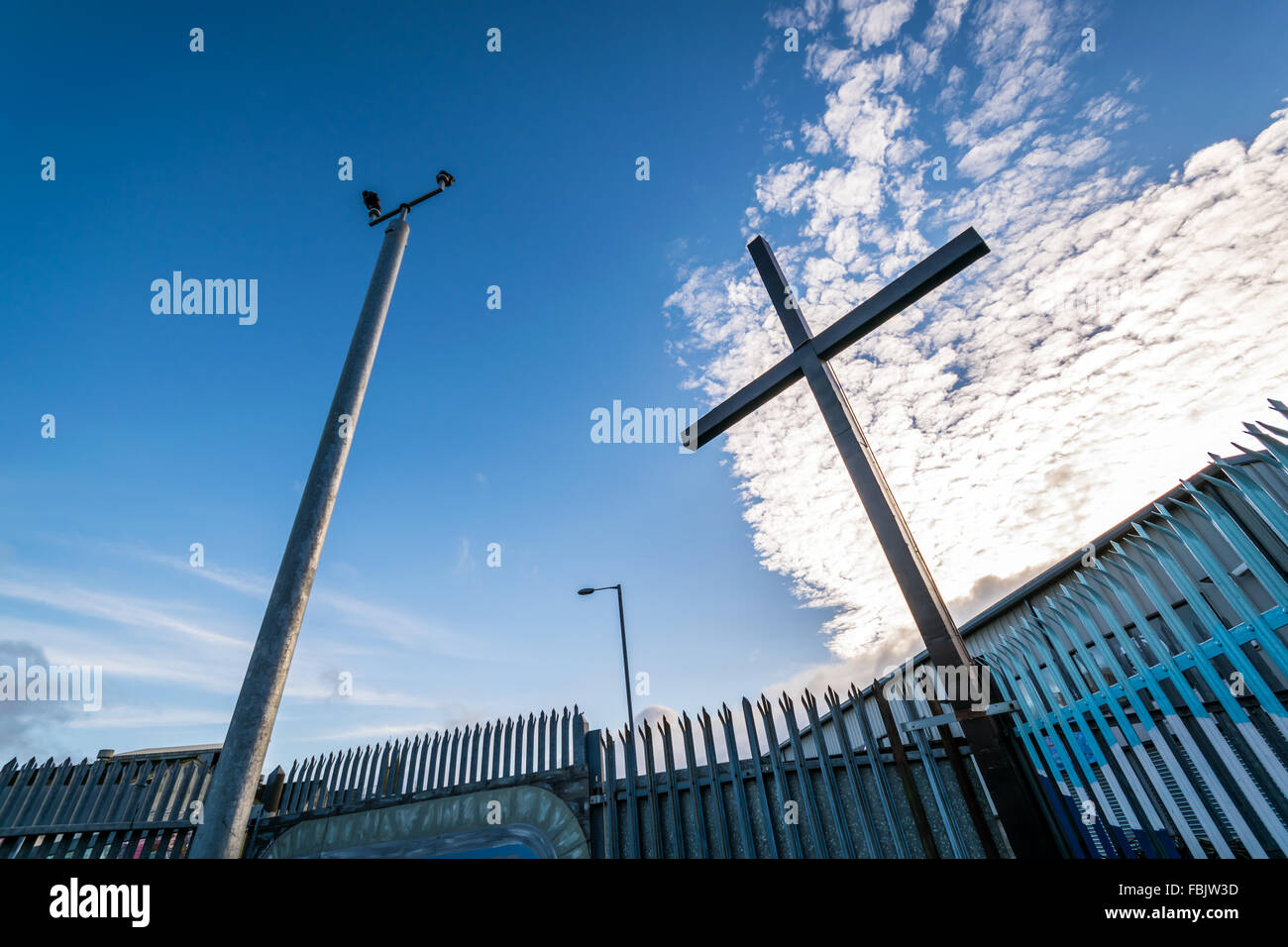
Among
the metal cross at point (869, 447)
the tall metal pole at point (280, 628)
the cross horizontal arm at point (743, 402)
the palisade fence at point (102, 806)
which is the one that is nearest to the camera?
the tall metal pole at point (280, 628)

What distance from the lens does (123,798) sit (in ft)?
31.1

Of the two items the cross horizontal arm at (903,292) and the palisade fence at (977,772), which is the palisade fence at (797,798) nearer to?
the palisade fence at (977,772)

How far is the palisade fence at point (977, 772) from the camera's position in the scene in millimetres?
3158

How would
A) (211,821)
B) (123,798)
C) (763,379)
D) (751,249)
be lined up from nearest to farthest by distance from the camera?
(211,821) → (763,379) → (751,249) → (123,798)

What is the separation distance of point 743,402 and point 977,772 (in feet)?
15.4

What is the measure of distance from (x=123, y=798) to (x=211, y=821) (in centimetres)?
900

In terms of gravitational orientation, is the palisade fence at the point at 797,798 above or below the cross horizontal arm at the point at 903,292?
below

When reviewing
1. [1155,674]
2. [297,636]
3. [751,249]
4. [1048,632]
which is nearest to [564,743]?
[297,636]

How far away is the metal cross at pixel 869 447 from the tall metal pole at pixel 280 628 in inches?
175

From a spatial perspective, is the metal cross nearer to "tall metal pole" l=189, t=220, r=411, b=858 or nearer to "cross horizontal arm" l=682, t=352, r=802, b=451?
"cross horizontal arm" l=682, t=352, r=802, b=451

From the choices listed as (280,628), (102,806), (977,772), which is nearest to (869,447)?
(977,772)

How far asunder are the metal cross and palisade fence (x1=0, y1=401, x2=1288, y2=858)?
0.74 ft

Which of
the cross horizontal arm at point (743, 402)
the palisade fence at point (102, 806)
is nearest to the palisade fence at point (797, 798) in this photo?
the cross horizontal arm at point (743, 402)
